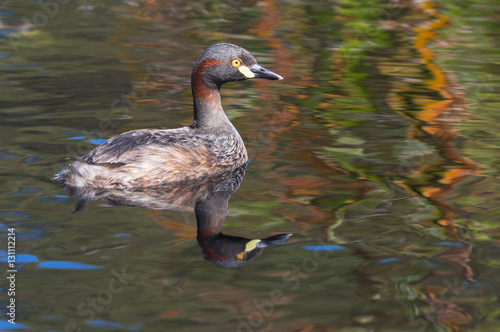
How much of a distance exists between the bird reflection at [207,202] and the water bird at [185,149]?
0.29ft

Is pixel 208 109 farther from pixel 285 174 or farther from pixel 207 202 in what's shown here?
pixel 207 202

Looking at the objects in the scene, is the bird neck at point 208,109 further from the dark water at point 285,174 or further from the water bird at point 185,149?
the dark water at point 285,174

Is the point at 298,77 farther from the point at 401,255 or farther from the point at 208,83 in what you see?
the point at 401,255

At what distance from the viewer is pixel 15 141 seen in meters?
8.13

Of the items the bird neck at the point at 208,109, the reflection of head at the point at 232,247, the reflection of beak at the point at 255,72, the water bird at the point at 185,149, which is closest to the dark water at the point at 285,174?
the reflection of head at the point at 232,247

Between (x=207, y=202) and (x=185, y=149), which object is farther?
(x=185, y=149)

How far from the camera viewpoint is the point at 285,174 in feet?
24.5

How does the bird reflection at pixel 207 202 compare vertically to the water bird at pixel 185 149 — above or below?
below

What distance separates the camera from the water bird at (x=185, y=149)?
7055mm

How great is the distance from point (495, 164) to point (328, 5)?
27.7 ft

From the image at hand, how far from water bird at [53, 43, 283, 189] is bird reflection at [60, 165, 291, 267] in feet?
0.29

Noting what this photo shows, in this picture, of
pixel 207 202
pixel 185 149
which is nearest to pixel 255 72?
pixel 185 149

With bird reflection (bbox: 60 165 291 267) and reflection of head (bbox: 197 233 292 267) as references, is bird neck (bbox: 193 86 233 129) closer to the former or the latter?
bird reflection (bbox: 60 165 291 267)

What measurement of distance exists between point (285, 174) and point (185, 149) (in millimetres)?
957
